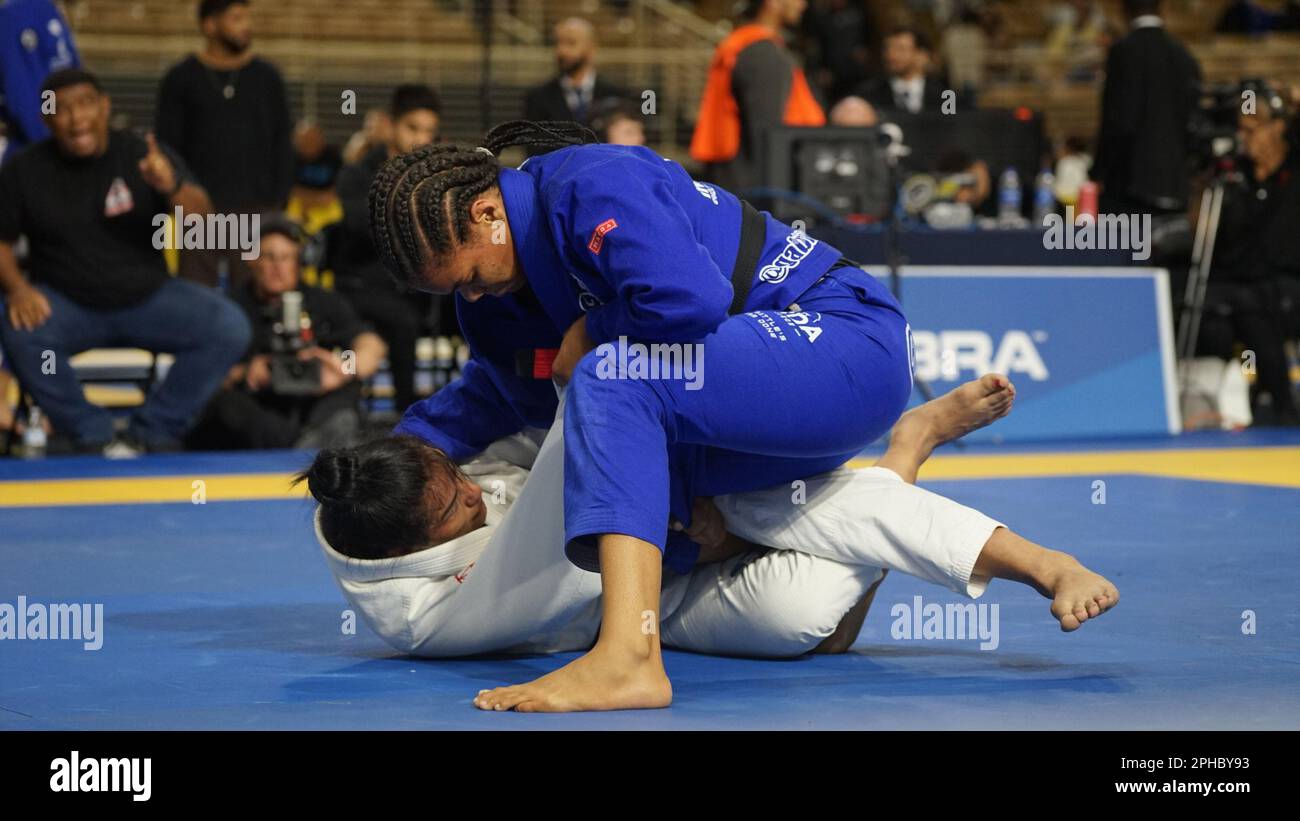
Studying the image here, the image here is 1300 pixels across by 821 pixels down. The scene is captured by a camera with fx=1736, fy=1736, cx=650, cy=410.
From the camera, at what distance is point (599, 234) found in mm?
2789

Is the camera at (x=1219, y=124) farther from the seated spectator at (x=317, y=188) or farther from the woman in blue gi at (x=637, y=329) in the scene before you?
the woman in blue gi at (x=637, y=329)

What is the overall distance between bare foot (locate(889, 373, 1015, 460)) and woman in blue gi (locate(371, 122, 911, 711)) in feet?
1.07

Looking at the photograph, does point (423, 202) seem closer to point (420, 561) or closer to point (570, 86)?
point (420, 561)

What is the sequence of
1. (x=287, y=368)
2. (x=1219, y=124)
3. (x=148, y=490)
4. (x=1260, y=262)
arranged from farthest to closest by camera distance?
(x=1219, y=124) < (x=1260, y=262) < (x=287, y=368) < (x=148, y=490)

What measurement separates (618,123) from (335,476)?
501 cm

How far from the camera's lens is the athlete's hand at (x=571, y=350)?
9.69 ft

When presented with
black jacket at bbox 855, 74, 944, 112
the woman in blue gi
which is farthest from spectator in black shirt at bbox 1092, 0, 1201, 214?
the woman in blue gi

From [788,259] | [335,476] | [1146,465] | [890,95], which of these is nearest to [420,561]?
[335,476]

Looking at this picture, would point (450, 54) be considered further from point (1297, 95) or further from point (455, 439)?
point (455, 439)

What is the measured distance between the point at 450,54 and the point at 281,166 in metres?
6.45

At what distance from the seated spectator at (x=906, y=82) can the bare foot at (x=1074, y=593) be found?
8.02 meters

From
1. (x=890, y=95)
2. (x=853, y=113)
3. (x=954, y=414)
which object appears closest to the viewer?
(x=954, y=414)

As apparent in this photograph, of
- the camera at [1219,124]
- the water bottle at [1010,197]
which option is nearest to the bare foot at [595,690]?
the camera at [1219,124]

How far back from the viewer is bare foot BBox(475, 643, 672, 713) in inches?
106
